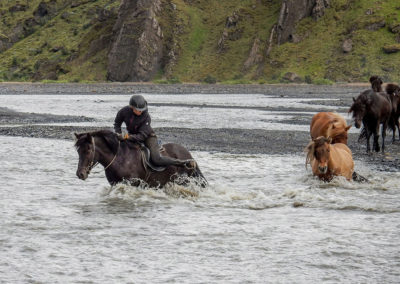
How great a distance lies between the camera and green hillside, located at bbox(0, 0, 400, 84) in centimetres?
10188

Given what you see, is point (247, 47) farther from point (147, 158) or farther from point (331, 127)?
point (147, 158)

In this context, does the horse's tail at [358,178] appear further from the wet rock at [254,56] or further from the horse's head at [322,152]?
the wet rock at [254,56]

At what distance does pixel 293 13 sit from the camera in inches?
4500

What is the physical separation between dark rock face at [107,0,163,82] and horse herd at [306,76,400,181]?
95.8 m

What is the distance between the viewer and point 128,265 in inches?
316

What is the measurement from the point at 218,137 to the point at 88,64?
103561mm

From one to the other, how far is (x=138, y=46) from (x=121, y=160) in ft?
351

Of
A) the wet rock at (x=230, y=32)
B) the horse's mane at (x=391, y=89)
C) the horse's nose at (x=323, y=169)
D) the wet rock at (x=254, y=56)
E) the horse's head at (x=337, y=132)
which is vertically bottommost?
the horse's nose at (x=323, y=169)

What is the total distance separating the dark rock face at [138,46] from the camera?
4552 inches

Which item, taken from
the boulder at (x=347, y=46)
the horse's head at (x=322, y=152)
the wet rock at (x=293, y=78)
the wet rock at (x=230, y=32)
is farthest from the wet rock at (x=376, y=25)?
the horse's head at (x=322, y=152)

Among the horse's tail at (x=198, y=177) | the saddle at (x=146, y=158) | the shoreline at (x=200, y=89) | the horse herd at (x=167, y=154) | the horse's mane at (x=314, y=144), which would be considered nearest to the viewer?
the horse herd at (x=167, y=154)

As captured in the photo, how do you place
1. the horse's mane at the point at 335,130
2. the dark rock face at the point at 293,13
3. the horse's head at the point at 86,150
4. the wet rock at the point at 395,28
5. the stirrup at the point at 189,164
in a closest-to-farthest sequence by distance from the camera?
1. the horse's head at the point at 86,150
2. the stirrup at the point at 189,164
3. the horse's mane at the point at 335,130
4. the wet rock at the point at 395,28
5. the dark rock face at the point at 293,13

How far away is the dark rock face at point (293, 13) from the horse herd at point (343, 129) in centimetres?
9327

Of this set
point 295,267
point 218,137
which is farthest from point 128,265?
point 218,137
